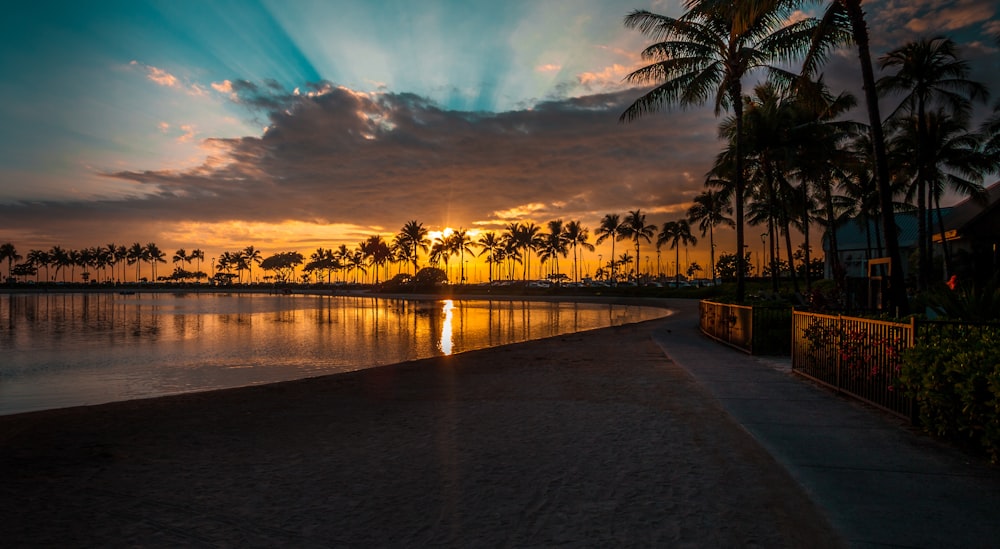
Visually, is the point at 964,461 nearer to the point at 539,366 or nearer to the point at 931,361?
the point at 931,361

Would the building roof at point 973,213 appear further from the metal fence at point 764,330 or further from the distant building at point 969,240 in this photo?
the metal fence at point 764,330

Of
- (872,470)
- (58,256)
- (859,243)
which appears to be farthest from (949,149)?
(58,256)

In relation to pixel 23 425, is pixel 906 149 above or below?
above

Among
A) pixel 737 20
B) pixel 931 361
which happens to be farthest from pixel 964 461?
pixel 737 20

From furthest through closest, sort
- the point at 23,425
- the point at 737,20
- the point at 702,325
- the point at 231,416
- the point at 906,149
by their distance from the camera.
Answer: the point at 906,149
the point at 702,325
the point at 737,20
the point at 231,416
the point at 23,425

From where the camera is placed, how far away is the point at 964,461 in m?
5.91

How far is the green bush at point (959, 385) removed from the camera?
221 inches

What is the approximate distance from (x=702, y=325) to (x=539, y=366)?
1168 cm

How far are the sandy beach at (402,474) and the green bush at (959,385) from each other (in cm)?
200

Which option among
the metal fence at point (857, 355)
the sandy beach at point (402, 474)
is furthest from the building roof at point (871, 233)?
the sandy beach at point (402, 474)

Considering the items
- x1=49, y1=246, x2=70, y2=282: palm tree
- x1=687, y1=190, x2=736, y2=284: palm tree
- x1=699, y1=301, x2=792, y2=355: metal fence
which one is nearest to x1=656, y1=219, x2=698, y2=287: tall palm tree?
x1=687, y1=190, x2=736, y2=284: palm tree

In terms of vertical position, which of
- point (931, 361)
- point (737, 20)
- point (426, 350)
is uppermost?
point (737, 20)

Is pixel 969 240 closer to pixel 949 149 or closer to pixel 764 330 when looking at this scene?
pixel 949 149

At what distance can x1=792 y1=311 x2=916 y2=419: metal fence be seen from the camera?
7.78m
